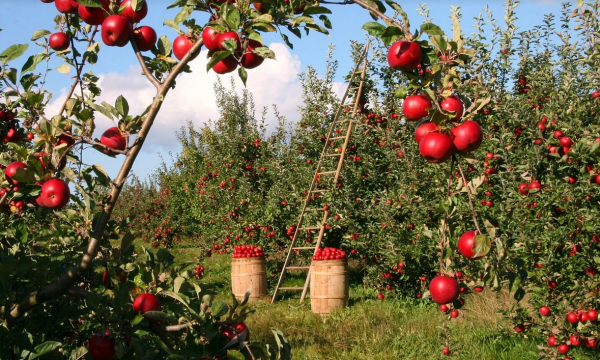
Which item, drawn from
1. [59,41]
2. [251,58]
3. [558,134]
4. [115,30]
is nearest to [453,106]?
[251,58]

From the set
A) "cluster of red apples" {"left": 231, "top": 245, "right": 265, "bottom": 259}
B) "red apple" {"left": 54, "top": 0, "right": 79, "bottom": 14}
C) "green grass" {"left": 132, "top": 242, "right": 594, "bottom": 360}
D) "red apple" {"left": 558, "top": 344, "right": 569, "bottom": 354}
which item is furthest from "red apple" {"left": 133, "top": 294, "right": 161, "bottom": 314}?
"cluster of red apples" {"left": 231, "top": 245, "right": 265, "bottom": 259}

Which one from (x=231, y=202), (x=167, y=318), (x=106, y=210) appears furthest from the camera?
(x=231, y=202)

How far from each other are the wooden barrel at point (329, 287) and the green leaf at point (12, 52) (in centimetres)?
477

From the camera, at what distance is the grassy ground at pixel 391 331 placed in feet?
13.8

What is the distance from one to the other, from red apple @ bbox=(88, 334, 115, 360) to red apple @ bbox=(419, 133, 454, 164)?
2.98 ft

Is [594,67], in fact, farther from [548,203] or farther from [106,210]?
[106,210]

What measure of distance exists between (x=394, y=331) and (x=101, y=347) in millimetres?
3907

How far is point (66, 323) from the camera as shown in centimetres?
166

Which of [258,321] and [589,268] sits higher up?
[589,268]

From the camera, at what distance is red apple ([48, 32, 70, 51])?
58.1 inches

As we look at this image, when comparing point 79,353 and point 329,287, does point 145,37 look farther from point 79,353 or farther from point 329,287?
point 329,287

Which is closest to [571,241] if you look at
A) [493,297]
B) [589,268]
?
[589,268]

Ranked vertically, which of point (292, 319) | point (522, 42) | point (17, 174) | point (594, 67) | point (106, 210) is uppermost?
point (522, 42)

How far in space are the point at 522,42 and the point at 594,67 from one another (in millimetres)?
2164
